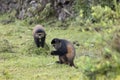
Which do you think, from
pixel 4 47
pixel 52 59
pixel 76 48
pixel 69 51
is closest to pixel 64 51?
pixel 69 51

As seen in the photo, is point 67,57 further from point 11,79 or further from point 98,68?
point 98,68

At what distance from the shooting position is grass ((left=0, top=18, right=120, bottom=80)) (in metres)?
4.97

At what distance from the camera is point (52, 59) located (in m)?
12.9

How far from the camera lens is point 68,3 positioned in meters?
21.8

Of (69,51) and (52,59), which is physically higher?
(69,51)

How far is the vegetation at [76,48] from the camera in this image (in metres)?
4.96

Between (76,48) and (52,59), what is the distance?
6.85 feet

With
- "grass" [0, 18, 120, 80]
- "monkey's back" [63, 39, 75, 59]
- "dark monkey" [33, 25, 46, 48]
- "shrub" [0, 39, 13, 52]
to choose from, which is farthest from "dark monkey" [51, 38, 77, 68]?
"shrub" [0, 39, 13, 52]

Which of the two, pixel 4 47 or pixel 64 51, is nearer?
pixel 64 51

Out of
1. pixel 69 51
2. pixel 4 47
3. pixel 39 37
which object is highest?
pixel 39 37

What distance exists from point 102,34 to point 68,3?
16.9 m

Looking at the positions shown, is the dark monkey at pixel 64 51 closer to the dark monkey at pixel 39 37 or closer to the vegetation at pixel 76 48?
the vegetation at pixel 76 48

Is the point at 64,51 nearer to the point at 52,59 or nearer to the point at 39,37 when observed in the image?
the point at 52,59

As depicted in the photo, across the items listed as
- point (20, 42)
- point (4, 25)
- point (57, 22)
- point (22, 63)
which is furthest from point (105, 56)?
point (4, 25)
